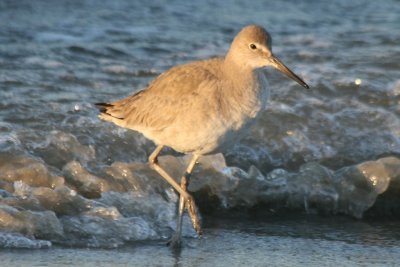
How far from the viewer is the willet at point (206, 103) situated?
6.55 metres

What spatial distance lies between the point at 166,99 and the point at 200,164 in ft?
3.61

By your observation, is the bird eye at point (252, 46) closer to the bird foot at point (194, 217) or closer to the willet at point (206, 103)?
the willet at point (206, 103)

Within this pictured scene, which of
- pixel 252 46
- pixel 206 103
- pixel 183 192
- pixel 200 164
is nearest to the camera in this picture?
pixel 206 103

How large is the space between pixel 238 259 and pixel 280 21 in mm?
7035

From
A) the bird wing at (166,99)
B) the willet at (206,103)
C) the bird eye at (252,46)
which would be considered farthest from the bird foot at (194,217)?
the bird eye at (252,46)

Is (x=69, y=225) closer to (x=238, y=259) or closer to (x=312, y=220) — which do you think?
(x=238, y=259)

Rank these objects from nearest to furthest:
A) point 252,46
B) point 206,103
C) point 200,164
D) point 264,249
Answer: point 206,103, point 264,249, point 252,46, point 200,164

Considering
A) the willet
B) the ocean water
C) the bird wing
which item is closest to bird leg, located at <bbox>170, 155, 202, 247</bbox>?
the willet

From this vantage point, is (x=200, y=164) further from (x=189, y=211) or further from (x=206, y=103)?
(x=206, y=103)

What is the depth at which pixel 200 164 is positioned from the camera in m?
7.90

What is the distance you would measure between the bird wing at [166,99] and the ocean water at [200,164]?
49 cm

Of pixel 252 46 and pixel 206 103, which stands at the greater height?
pixel 252 46

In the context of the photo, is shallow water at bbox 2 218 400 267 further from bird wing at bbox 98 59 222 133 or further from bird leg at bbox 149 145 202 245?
bird wing at bbox 98 59 222 133

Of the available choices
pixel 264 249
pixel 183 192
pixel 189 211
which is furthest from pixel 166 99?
pixel 264 249
